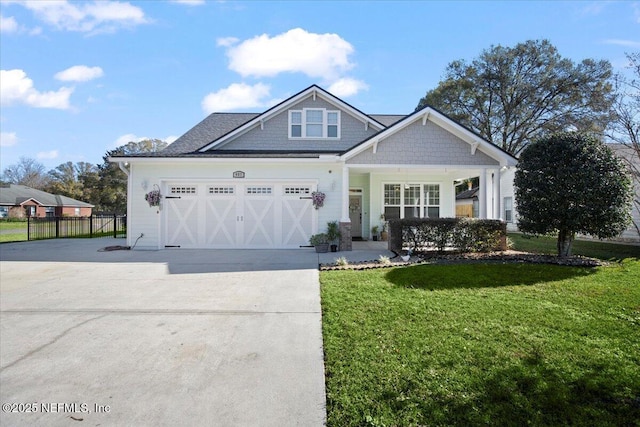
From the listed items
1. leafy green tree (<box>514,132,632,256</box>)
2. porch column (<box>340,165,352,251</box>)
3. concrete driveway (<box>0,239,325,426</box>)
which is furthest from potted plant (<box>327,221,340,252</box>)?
leafy green tree (<box>514,132,632,256</box>)

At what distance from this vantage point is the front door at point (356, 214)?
645 inches

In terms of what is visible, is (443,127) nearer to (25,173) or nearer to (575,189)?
(575,189)

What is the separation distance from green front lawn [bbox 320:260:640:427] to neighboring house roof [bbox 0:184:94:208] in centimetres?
5088

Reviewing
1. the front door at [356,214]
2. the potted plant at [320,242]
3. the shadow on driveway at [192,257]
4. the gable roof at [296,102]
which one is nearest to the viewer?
the shadow on driveway at [192,257]

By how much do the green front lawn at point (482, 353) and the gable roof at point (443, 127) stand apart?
641 centimetres

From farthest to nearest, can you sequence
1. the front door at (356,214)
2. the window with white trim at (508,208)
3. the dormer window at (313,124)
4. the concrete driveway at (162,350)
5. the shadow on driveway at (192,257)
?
the window with white trim at (508,208)
the front door at (356,214)
the dormer window at (313,124)
the shadow on driveway at (192,257)
the concrete driveway at (162,350)

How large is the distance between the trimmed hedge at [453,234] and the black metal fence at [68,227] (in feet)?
53.3

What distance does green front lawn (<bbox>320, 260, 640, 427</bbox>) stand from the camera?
9.29ft

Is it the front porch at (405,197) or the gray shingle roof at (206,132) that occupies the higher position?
the gray shingle roof at (206,132)

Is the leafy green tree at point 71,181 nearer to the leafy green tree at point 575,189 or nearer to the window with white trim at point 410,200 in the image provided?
the window with white trim at point 410,200

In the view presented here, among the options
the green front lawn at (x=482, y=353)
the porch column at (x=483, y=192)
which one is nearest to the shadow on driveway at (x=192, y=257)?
the green front lawn at (x=482, y=353)

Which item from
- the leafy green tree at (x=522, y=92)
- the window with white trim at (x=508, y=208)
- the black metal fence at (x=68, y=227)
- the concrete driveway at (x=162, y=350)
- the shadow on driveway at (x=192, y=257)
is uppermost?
the leafy green tree at (x=522, y=92)

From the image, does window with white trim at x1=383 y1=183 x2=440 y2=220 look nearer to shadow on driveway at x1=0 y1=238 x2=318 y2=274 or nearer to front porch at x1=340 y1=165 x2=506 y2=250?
front porch at x1=340 y1=165 x2=506 y2=250

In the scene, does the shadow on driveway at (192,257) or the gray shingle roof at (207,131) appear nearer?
the shadow on driveway at (192,257)
